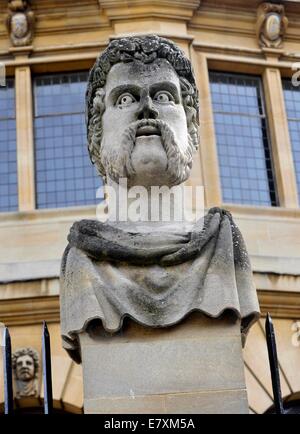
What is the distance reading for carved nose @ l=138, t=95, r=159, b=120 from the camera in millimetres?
8188

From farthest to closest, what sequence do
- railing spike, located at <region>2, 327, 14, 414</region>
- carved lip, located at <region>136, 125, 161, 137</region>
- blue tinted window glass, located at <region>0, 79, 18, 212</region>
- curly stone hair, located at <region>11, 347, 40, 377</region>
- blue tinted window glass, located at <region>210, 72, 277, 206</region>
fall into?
blue tinted window glass, located at <region>210, 72, 277, 206</region> < blue tinted window glass, located at <region>0, 79, 18, 212</region> < curly stone hair, located at <region>11, 347, 40, 377</region> < carved lip, located at <region>136, 125, 161, 137</region> < railing spike, located at <region>2, 327, 14, 414</region>

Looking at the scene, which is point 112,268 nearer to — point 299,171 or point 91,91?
Result: point 91,91

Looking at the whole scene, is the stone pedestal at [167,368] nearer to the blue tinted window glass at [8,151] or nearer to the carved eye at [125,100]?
the carved eye at [125,100]

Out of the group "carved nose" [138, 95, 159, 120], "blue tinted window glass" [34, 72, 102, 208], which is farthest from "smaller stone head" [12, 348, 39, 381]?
"carved nose" [138, 95, 159, 120]

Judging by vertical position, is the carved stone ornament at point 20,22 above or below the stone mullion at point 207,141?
above

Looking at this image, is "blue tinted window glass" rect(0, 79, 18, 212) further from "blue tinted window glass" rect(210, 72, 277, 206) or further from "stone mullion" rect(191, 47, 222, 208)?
"blue tinted window glass" rect(210, 72, 277, 206)

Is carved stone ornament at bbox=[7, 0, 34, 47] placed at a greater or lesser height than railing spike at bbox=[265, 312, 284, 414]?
greater

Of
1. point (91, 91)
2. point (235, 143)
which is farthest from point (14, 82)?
point (91, 91)

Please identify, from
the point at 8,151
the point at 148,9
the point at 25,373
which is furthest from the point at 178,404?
the point at 148,9

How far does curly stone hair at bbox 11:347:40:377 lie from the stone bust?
15020 millimetres

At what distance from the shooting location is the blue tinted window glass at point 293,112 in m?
26.9

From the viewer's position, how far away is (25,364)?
23.2m

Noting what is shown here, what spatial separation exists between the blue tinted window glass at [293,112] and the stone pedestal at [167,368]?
765 inches

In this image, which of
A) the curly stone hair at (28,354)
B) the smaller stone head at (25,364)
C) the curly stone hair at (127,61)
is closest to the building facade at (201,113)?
the curly stone hair at (28,354)
